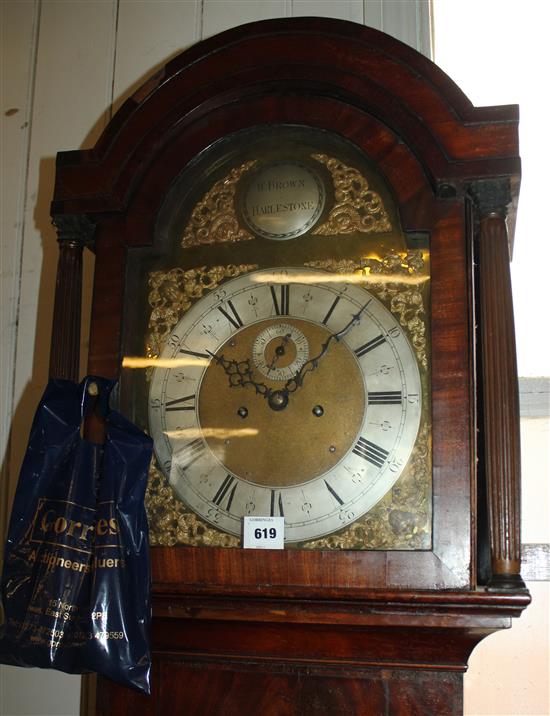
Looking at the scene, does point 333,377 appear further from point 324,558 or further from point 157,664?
point 157,664

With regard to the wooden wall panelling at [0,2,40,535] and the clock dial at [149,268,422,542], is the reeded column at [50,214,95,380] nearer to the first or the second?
the clock dial at [149,268,422,542]

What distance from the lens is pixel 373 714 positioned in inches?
41.7

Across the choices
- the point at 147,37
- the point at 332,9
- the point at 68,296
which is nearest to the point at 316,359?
the point at 68,296

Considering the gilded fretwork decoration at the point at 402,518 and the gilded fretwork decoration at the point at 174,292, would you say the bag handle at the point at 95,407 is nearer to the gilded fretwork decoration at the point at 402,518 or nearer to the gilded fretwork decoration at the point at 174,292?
the gilded fretwork decoration at the point at 174,292

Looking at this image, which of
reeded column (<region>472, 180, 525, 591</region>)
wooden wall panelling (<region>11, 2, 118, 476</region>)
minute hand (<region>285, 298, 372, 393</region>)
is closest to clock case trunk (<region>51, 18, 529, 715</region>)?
→ reeded column (<region>472, 180, 525, 591</region>)

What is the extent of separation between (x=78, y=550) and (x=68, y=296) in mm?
399

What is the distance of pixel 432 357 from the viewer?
1.13m

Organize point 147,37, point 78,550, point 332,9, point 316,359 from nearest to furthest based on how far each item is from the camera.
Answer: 1. point 78,550
2. point 316,359
3. point 332,9
4. point 147,37

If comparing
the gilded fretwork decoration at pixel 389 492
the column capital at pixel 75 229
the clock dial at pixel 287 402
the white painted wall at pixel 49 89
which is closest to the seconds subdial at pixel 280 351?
the clock dial at pixel 287 402

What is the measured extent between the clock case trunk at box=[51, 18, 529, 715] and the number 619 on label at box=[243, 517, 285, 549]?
0.02m

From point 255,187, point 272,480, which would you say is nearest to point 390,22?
point 255,187

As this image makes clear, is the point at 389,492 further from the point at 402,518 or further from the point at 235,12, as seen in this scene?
the point at 235,12

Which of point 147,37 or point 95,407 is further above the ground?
point 147,37

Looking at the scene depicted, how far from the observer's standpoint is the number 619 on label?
1118 mm
